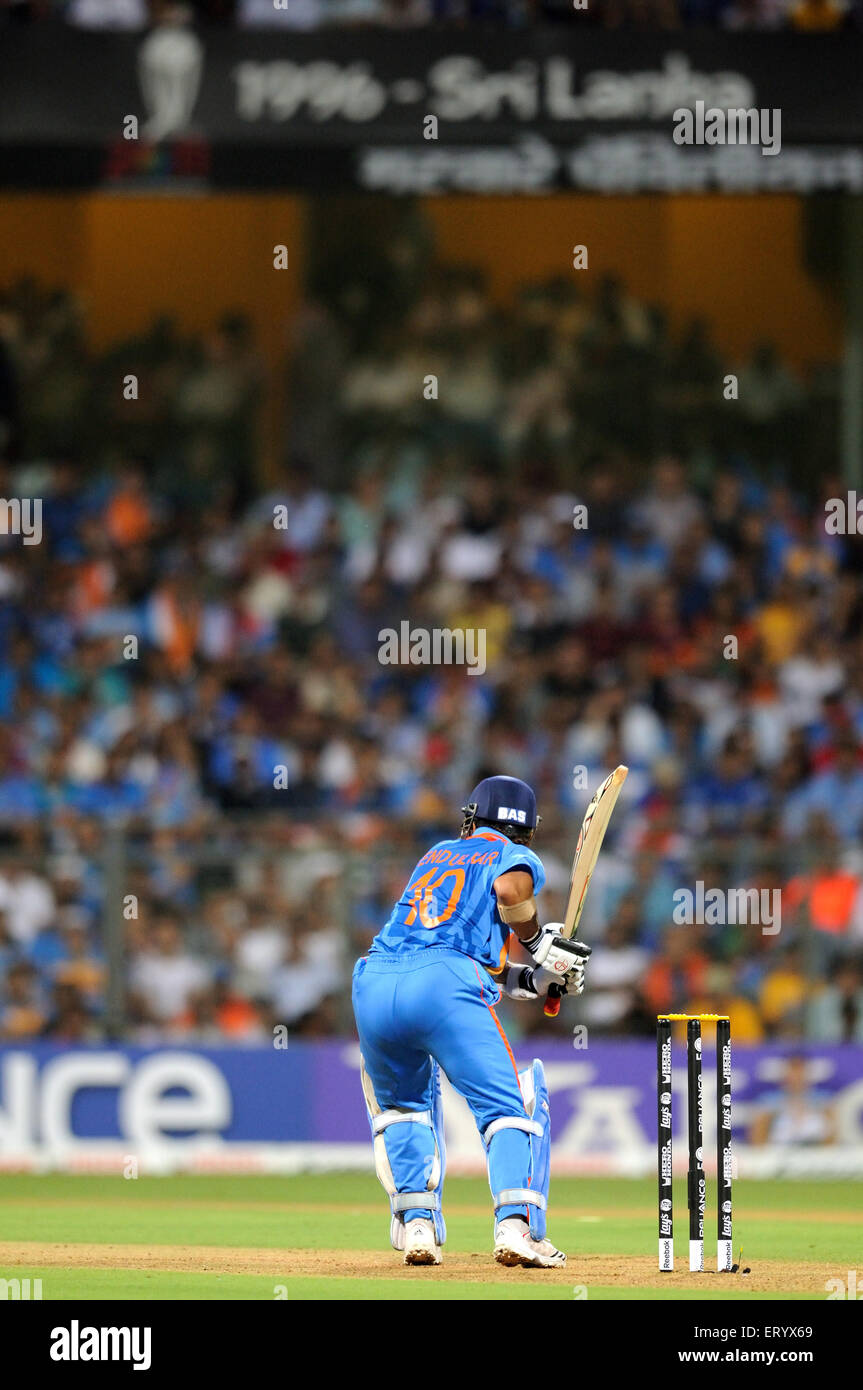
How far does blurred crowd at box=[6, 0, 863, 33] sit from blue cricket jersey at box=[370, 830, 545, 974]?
32.1 ft

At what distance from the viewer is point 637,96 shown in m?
18.1

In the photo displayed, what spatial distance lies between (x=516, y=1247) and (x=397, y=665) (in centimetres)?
1128

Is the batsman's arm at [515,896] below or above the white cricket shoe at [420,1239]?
above

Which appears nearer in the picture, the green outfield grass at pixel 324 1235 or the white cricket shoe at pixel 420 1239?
the green outfield grass at pixel 324 1235

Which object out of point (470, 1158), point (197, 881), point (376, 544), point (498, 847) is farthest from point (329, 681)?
point (498, 847)

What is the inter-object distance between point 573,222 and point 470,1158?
10992 mm

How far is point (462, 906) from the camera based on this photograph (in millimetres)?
9797

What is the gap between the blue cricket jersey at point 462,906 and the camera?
385 inches

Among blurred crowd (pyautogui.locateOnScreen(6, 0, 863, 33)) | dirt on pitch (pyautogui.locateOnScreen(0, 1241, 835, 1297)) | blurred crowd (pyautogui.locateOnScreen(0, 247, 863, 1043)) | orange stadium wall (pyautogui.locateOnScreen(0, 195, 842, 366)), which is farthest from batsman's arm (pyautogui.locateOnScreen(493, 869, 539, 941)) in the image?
orange stadium wall (pyautogui.locateOnScreen(0, 195, 842, 366))
